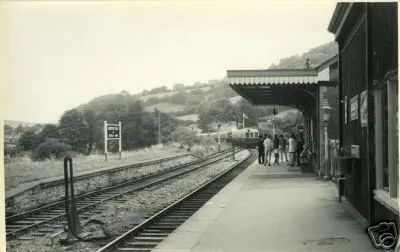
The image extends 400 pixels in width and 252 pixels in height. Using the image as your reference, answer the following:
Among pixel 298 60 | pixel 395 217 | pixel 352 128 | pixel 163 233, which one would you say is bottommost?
pixel 163 233

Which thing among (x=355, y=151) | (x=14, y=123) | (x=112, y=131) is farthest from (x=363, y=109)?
(x=112, y=131)

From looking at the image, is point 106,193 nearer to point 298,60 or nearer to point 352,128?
point 298,60

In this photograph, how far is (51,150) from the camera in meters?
19.0

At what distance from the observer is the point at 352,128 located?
9.51 m

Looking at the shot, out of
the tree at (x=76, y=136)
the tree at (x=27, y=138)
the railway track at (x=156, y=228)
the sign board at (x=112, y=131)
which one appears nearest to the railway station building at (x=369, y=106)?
the railway track at (x=156, y=228)

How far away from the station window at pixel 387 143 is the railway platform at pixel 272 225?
71cm

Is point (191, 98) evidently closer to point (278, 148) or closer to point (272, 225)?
point (278, 148)

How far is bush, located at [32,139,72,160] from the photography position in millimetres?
18031

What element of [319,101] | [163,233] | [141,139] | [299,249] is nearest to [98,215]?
[163,233]

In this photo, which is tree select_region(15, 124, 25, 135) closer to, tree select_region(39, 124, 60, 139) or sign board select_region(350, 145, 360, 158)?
tree select_region(39, 124, 60, 139)

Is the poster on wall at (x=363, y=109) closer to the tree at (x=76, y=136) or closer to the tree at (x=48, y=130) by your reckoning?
the tree at (x=48, y=130)

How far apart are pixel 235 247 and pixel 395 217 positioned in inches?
81.8

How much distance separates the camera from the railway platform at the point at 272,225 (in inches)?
273

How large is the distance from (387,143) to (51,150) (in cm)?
1452
